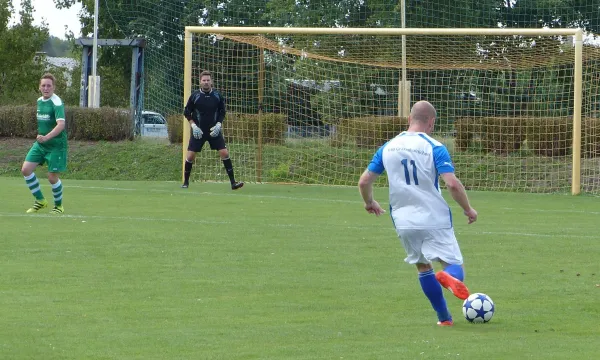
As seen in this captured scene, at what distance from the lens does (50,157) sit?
14.9 metres

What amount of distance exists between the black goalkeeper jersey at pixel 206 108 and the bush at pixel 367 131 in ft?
14.5

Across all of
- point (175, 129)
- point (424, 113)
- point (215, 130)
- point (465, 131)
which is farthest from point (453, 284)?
point (175, 129)

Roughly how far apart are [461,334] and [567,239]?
230 inches

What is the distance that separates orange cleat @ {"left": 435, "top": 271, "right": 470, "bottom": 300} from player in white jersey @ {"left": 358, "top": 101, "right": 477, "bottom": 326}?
0.33 feet

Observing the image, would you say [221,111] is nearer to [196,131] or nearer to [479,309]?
[196,131]

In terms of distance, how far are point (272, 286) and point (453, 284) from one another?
7.26 ft

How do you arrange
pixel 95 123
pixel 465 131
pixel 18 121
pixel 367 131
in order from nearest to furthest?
pixel 465 131
pixel 367 131
pixel 95 123
pixel 18 121

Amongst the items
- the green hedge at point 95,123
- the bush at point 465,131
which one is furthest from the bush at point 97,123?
the bush at point 465,131

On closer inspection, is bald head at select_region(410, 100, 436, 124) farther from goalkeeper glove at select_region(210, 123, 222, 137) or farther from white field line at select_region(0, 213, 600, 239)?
goalkeeper glove at select_region(210, 123, 222, 137)

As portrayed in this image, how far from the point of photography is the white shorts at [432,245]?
724cm

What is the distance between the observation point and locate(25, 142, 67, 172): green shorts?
48.8 feet

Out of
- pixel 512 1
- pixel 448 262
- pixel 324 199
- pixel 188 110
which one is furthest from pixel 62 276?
pixel 512 1

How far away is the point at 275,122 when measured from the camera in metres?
23.4

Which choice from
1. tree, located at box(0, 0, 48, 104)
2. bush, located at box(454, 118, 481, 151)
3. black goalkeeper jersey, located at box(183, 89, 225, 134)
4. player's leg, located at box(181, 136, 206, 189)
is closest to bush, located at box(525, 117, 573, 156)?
bush, located at box(454, 118, 481, 151)
